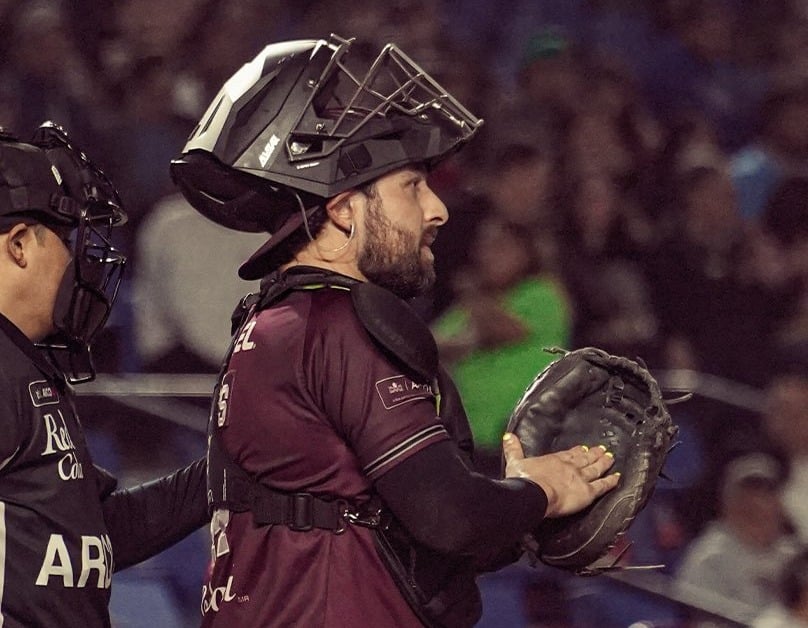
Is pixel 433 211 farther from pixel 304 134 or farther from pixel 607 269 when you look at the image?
pixel 607 269

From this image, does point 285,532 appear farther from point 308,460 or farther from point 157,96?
point 157,96

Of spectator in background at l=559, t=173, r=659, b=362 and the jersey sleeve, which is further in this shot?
spectator in background at l=559, t=173, r=659, b=362

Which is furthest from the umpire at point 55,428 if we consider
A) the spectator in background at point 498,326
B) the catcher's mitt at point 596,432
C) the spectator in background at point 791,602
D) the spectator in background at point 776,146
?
the spectator in background at point 776,146

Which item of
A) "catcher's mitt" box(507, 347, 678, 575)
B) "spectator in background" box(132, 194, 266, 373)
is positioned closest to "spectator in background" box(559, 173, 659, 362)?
"spectator in background" box(132, 194, 266, 373)

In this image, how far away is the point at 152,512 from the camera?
2539 mm

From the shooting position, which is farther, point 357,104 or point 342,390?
point 357,104

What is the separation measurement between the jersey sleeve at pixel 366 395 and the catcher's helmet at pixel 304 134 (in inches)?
9.4

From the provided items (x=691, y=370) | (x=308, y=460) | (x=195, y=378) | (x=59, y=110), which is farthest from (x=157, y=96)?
(x=308, y=460)

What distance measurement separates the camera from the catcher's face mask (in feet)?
7.69

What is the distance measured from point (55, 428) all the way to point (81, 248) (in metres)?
0.31

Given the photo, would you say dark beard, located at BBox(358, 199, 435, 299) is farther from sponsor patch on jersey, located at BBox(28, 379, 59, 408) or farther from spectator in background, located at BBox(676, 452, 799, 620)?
spectator in background, located at BBox(676, 452, 799, 620)

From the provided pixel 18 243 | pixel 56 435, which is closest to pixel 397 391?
pixel 56 435

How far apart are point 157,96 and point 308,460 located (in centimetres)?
264

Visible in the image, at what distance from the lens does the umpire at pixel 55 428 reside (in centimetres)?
217
